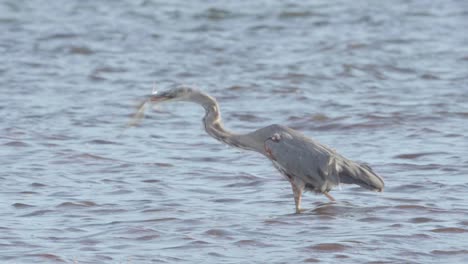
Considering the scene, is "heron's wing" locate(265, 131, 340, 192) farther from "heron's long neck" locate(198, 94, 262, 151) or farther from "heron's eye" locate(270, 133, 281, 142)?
"heron's long neck" locate(198, 94, 262, 151)

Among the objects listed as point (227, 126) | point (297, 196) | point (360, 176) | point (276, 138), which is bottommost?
point (227, 126)

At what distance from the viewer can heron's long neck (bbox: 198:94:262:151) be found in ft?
28.8

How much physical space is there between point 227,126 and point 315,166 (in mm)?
3209

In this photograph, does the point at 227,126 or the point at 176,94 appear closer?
the point at 176,94

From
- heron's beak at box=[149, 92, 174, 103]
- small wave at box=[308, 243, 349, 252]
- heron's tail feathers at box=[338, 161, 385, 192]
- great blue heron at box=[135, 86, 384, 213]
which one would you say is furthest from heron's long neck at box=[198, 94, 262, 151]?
small wave at box=[308, 243, 349, 252]

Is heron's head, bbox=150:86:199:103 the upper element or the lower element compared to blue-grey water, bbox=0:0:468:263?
upper

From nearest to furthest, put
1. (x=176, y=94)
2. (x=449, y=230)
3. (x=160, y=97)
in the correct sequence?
(x=449, y=230) < (x=160, y=97) < (x=176, y=94)

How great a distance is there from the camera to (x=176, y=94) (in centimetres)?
866

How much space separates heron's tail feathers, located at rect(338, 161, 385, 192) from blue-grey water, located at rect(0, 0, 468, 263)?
17cm

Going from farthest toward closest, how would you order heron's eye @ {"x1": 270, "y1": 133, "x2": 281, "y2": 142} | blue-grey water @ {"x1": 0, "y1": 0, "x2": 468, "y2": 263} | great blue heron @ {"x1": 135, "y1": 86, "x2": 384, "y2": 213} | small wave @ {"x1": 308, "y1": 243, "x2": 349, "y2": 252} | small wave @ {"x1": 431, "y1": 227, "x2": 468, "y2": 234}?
heron's eye @ {"x1": 270, "y1": 133, "x2": 281, "y2": 142}
great blue heron @ {"x1": 135, "y1": 86, "x2": 384, "y2": 213}
small wave @ {"x1": 431, "y1": 227, "x2": 468, "y2": 234}
blue-grey water @ {"x1": 0, "y1": 0, "x2": 468, "y2": 263}
small wave @ {"x1": 308, "y1": 243, "x2": 349, "y2": 252}

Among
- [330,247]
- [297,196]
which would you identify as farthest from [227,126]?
[330,247]

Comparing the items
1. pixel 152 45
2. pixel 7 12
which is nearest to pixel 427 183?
pixel 152 45

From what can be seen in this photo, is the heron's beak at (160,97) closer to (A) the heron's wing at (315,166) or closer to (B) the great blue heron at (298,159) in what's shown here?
(B) the great blue heron at (298,159)

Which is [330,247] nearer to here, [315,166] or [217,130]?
[315,166]
